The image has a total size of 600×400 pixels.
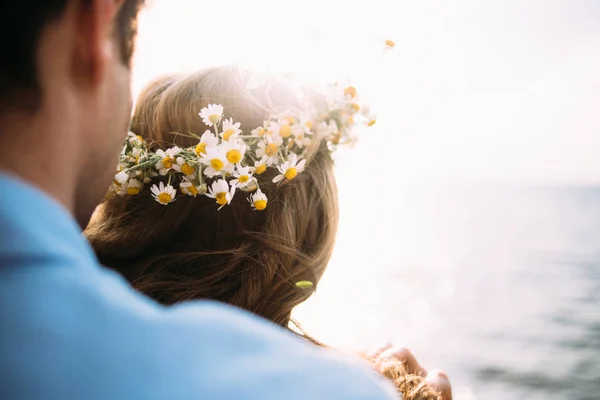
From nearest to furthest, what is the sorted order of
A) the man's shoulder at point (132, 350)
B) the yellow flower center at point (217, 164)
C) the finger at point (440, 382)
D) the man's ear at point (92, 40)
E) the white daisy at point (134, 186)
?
the man's shoulder at point (132, 350), the man's ear at point (92, 40), the yellow flower center at point (217, 164), the white daisy at point (134, 186), the finger at point (440, 382)

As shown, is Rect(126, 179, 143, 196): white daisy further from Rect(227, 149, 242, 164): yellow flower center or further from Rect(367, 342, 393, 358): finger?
Rect(367, 342, 393, 358): finger

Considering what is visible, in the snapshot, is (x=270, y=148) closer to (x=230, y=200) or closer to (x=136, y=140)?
(x=230, y=200)

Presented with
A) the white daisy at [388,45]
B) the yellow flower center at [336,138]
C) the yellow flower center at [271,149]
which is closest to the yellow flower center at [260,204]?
the yellow flower center at [271,149]

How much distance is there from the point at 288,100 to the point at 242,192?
0.24 m

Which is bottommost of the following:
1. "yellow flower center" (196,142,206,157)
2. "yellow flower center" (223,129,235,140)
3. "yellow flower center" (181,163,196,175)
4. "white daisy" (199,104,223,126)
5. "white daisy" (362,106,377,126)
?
"yellow flower center" (181,163,196,175)

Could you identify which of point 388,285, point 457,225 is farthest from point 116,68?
point 457,225

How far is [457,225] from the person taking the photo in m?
12.0

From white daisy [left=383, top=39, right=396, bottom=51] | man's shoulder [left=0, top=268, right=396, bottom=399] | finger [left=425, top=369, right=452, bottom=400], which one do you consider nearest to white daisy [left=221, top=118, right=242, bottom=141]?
white daisy [left=383, top=39, right=396, bottom=51]

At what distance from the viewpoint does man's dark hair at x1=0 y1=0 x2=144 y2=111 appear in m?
0.43

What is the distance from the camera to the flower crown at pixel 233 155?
1162 mm

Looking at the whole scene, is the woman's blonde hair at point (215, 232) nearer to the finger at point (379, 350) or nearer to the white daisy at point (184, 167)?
the white daisy at point (184, 167)

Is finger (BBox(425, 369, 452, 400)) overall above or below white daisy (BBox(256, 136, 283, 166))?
below

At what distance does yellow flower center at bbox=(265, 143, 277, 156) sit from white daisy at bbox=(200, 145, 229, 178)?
0.10m

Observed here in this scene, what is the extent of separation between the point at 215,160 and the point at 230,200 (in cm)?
10
